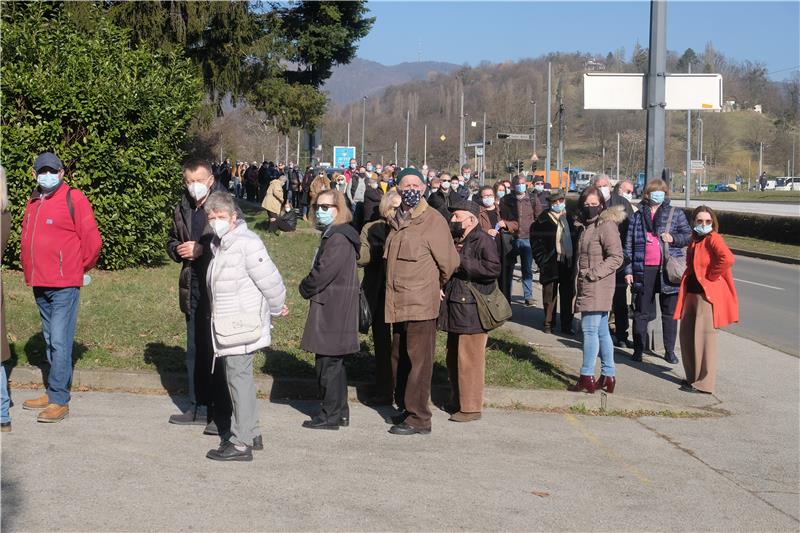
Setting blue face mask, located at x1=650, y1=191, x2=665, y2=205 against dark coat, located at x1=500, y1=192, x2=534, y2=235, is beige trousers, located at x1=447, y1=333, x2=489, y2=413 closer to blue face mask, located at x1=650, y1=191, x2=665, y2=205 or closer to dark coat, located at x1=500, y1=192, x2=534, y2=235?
blue face mask, located at x1=650, y1=191, x2=665, y2=205

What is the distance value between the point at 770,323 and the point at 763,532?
34.1 feet

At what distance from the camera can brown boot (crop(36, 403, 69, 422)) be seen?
7.55 meters

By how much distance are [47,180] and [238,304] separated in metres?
1.97

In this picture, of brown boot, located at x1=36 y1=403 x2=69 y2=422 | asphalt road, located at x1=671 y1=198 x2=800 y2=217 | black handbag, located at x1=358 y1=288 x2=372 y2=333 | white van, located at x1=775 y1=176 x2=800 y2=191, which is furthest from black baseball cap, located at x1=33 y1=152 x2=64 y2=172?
white van, located at x1=775 y1=176 x2=800 y2=191

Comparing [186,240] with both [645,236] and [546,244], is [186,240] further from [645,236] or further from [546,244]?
[546,244]

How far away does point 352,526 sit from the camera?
549 cm

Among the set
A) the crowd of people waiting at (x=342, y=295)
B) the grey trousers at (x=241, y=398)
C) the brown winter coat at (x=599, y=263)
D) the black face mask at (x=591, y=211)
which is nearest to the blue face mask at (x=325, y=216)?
the crowd of people waiting at (x=342, y=295)

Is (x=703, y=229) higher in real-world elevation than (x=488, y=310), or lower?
higher

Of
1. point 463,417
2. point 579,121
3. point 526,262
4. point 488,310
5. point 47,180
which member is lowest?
point 463,417

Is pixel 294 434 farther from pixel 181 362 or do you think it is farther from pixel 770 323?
pixel 770 323

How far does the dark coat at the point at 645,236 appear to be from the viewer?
11.0 m

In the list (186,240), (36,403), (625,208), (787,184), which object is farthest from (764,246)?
(787,184)

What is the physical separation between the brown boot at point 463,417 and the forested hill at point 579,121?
84292mm

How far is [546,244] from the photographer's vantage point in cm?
1338
